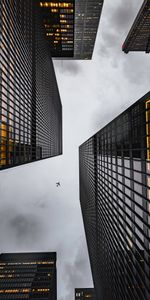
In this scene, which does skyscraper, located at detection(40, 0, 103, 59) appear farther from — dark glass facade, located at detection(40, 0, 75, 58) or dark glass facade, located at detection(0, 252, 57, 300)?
dark glass facade, located at detection(0, 252, 57, 300)

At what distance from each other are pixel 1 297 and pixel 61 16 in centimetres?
17591

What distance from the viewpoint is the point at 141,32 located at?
115m

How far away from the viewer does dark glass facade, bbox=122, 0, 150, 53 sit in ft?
320

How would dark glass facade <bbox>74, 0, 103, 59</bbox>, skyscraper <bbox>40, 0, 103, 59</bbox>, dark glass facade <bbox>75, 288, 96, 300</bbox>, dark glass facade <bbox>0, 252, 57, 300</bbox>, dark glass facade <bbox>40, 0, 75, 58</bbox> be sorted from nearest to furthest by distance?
1. dark glass facade <bbox>40, 0, 75, 58</bbox>
2. skyscraper <bbox>40, 0, 103, 59</bbox>
3. dark glass facade <bbox>74, 0, 103, 59</bbox>
4. dark glass facade <bbox>0, 252, 57, 300</bbox>
5. dark glass facade <bbox>75, 288, 96, 300</bbox>

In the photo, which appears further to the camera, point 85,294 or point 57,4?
point 85,294

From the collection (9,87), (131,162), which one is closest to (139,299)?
(131,162)

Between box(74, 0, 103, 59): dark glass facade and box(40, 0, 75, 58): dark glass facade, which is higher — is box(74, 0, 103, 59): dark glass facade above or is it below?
above

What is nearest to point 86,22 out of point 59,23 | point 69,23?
point 69,23

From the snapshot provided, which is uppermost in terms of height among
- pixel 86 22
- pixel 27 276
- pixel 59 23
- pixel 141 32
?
pixel 86 22

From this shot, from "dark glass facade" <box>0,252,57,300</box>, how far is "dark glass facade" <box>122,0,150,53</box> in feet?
→ 608

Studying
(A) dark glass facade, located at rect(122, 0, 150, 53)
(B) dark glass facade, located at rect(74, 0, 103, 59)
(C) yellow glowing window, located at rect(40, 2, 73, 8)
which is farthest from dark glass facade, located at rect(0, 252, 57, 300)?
(A) dark glass facade, located at rect(122, 0, 150, 53)

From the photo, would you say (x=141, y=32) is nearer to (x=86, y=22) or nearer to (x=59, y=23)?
(x=86, y=22)

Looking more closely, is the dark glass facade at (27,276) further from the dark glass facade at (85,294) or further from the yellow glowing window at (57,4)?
the yellow glowing window at (57,4)

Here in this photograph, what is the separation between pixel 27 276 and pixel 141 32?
192708 mm
